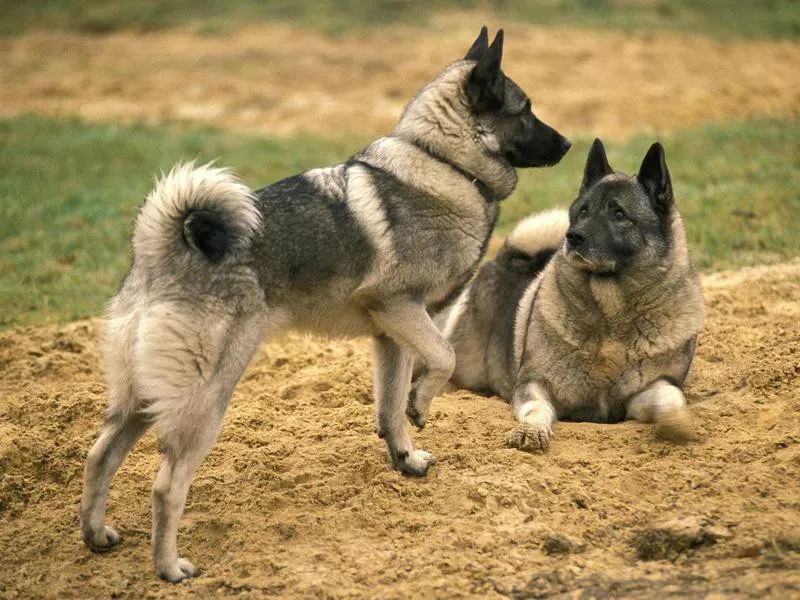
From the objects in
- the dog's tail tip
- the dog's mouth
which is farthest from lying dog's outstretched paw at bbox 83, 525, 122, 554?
the dog's tail tip

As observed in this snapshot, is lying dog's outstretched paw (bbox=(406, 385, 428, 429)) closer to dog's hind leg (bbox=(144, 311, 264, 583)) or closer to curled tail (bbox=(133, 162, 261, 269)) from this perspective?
dog's hind leg (bbox=(144, 311, 264, 583))

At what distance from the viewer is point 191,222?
4320mm

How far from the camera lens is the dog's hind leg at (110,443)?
4438 mm

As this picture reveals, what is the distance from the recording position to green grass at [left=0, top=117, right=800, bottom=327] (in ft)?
28.0

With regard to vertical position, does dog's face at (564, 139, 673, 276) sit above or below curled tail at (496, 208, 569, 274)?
above

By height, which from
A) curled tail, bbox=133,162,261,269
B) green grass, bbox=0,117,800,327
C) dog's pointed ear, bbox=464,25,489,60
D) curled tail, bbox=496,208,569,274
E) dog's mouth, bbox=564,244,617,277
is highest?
dog's pointed ear, bbox=464,25,489,60

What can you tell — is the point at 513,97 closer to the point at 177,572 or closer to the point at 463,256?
the point at 463,256

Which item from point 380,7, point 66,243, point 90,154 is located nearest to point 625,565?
point 66,243

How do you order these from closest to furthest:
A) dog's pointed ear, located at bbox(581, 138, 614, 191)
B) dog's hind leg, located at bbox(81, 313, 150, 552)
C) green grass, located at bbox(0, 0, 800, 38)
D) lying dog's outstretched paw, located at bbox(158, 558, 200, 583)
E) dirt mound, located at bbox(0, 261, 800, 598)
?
1. dirt mound, located at bbox(0, 261, 800, 598)
2. lying dog's outstretched paw, located at bbox(158, 558, 200, 583)
3. dog's hind leg, located at bbox(81, 313, 150, 552)
4. dog's pointed ear, located at bbox(581, 138, 614, 191)
5. green grass, located at bbox(0, 0, 800, 38)

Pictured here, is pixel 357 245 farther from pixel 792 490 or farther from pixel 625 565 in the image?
pixel 792 490

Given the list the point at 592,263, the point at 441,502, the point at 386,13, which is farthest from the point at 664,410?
the point at 386,13

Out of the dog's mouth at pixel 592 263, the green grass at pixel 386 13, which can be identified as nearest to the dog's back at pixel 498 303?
the dog's mouth at pixel 592 263

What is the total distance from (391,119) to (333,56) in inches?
134

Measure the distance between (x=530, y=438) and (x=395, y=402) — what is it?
0.70 metres
